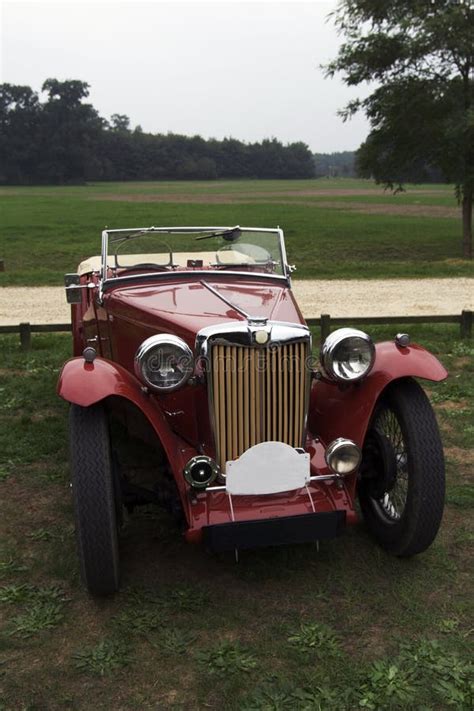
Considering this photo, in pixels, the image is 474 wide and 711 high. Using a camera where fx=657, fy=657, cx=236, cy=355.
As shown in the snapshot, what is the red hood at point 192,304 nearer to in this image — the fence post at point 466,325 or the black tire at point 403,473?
the black tire at point 403,473

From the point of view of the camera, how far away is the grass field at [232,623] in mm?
2775

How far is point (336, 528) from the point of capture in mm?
3428

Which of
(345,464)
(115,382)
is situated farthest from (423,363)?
(115,382)

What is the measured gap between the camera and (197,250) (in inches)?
215

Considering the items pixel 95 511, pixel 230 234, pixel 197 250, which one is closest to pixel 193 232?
pixel 197 250

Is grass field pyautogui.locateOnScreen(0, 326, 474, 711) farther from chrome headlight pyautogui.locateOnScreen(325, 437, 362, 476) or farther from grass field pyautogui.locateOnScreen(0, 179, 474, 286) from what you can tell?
grass field pyautogui.locateOnScreen(0, 179, 474, 286)

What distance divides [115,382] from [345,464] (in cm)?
132

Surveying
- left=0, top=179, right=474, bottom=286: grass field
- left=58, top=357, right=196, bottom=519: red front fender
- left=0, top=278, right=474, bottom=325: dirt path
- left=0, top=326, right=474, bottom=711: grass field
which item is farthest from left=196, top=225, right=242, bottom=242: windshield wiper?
left=0, top=179, right=474, bottom=286: grass field

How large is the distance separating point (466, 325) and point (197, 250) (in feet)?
16.2

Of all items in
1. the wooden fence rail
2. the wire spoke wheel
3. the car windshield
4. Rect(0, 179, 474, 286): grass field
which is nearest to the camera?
the wire spoke wheel

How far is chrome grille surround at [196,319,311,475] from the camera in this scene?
3482mm

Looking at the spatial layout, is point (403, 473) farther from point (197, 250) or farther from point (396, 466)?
point (197, 250)

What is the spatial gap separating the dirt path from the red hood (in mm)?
6904

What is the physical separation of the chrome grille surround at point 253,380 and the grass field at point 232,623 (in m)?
0.72
